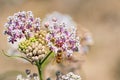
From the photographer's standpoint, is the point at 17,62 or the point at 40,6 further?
the point at 40,6

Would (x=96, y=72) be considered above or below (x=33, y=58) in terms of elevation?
above

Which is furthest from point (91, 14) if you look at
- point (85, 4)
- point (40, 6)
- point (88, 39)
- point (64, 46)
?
point (64, 46)

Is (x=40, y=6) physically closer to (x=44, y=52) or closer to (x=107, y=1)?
(x=107, y=1)

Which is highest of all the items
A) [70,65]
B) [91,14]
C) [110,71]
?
[91,14]

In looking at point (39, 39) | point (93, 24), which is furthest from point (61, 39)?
point (93, 24)

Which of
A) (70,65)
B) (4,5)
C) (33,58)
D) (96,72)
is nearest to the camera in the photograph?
(33,58)

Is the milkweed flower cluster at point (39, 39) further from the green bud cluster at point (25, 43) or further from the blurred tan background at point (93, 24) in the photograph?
the blurred tan background at point (93, 24)
